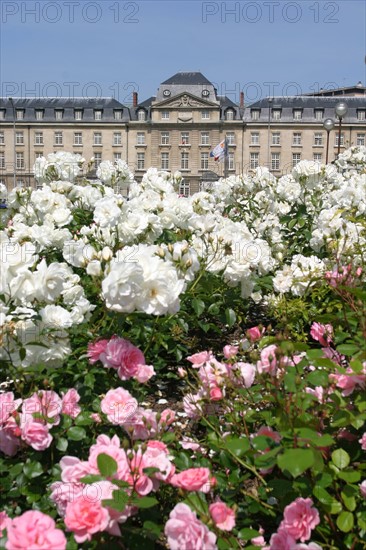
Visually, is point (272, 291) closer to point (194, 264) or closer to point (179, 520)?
point (194, 264)

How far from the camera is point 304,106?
148 feet

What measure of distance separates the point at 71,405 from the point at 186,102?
45404 millimetres

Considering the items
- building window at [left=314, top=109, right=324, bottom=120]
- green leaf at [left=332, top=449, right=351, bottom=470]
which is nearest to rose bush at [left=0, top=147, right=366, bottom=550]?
green leaf at [left=332, top=449, right=351, bottom=470]

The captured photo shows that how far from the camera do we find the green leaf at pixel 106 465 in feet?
4.16

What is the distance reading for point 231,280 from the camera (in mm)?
2973

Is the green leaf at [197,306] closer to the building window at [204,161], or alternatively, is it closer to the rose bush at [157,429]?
the rose bush at [157,429]

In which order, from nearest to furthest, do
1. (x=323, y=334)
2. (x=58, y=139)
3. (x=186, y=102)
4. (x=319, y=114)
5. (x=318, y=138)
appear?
(x=323, y=334) → (x=319, y=114) → (x=186, y=102) → (x=318, y=138) → (x=58, y=139)

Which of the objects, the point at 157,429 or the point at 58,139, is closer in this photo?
the point at 157,429

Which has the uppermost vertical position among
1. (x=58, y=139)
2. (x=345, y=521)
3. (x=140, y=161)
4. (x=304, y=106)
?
(x=304, y=106)

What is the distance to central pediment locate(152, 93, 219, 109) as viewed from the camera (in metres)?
45.1

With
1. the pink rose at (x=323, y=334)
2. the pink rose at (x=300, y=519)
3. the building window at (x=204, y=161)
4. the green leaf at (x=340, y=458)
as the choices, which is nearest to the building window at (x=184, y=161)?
the building window at (x=204, y=161)

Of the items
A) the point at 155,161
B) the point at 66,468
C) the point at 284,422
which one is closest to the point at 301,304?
the point at 284,422

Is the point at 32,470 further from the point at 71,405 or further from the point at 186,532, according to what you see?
the point at 186,532

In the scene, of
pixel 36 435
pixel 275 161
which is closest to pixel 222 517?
pixel 36 435
